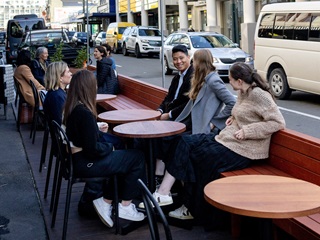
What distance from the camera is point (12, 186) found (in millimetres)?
6219

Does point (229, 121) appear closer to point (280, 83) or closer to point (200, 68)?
point (200, 68)

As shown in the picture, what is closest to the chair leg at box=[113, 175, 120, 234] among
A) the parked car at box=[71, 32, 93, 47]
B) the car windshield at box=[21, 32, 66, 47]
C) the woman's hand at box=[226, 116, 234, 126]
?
the woman's hand at box=[226, 116, 234, 126]

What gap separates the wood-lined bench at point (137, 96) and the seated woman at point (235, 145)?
2.60 meters

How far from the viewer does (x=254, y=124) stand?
4.58 m

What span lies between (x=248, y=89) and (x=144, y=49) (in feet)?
85.5

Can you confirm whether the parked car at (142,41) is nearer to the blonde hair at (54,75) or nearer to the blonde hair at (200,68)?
the blonde hair at (54,75)

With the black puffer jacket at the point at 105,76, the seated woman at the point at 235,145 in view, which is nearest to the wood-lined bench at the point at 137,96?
the black puffer jacket at the point at 105,76

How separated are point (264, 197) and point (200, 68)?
266cm

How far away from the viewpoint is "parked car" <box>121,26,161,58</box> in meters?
30.5

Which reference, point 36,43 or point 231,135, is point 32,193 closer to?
point 231,135

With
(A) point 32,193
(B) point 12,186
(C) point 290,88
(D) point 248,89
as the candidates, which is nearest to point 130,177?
(D) point 248,89

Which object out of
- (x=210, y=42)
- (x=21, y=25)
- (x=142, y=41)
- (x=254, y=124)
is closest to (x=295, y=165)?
(x=254, y=124)

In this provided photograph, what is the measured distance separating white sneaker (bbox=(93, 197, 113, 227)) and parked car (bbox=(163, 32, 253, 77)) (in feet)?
39.2

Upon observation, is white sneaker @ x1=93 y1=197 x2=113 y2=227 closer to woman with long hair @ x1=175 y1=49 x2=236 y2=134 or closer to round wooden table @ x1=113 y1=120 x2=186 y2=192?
round wooden table @ x1=113 y1=120 x2=186 y2=192
